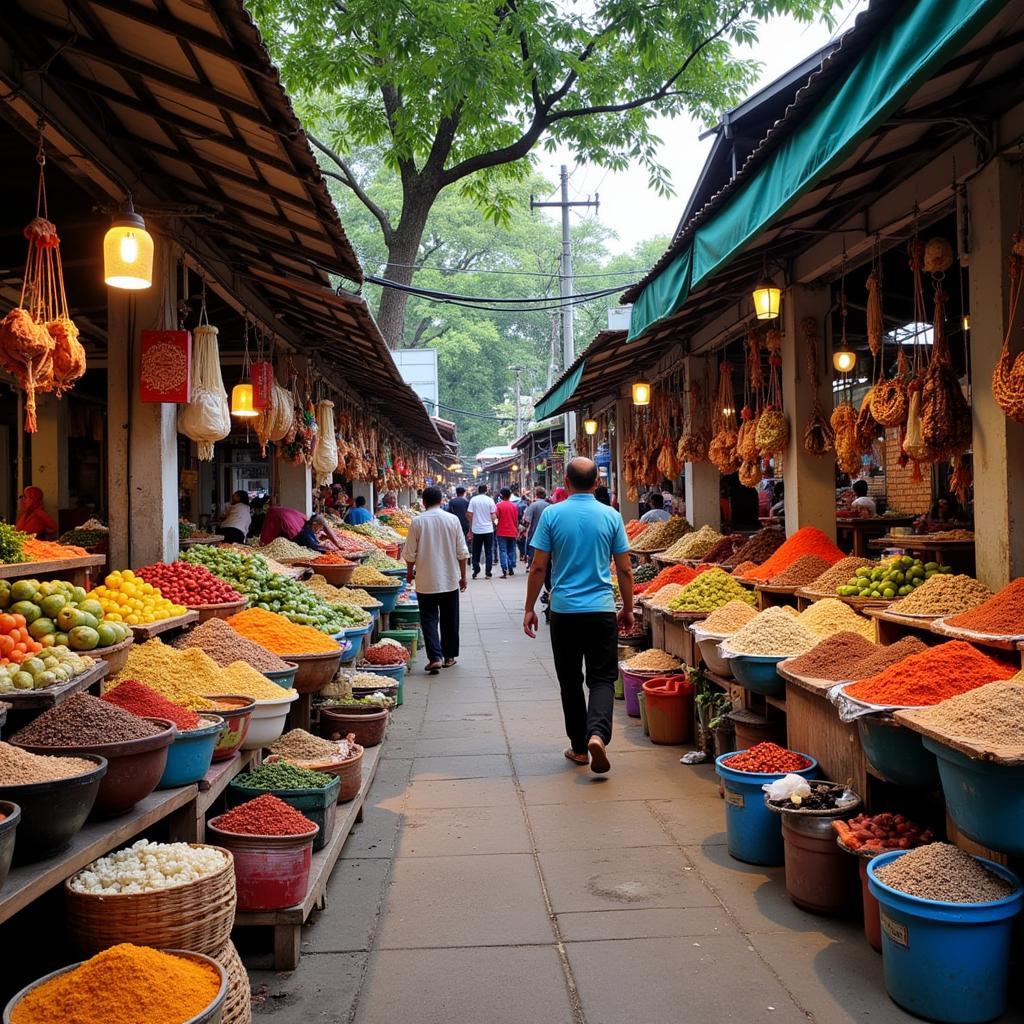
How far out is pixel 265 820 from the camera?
409 cm

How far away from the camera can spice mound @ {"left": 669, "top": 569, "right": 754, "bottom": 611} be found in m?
7.89

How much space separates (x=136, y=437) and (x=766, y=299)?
201 inches

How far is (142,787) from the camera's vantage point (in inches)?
→ 133

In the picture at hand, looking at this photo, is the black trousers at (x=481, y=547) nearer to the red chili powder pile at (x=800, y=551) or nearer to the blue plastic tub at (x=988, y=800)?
the red chili powder pile at (x=800, y=551)

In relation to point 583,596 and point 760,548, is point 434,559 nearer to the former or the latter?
point 760,548

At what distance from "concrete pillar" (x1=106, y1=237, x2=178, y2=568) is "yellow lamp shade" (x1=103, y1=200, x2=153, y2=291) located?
1.50 m

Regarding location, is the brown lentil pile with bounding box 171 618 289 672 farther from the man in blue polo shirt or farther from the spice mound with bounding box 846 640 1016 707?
the spice mound with bounding box 846 640 1016 707

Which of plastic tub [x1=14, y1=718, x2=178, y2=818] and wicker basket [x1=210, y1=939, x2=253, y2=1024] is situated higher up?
plastic tub [x1=14, y1=718, x2=178, y2=818]

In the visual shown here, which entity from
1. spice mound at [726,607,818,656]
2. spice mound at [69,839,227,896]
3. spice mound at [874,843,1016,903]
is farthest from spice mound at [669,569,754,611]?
spice mound at [69,839,227,896]

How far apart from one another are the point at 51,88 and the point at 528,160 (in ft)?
50.2

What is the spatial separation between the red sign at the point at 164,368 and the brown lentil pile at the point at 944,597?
4909mm

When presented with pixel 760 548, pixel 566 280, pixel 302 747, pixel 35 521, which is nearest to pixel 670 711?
pixel 760 548

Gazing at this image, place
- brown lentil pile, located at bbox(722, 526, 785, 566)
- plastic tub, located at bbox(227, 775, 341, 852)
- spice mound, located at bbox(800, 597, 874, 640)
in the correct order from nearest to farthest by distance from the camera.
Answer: plastic tub, located at bbox(227, 775, 341, 852), spice mound, located at bbox(800, 597, 874, 640), brown lentil pile, located at bbox(722, 526, 785, 566)

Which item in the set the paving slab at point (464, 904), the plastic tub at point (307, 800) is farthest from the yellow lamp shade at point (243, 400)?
the paving slab at point (464, 904)
